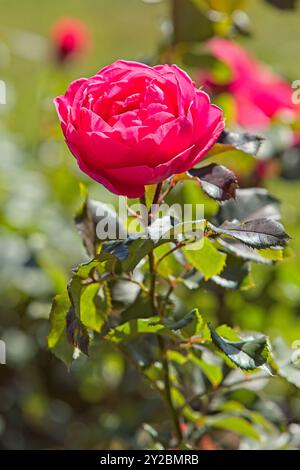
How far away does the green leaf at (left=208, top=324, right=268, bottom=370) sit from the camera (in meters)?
0.66

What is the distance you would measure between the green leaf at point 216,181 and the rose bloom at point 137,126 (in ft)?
0.15

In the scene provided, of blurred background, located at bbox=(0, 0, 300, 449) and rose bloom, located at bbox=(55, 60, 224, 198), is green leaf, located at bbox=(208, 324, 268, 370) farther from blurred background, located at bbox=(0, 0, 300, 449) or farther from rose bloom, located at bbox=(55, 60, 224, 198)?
blurred background, located at bbox=(0, 0, 300, 449)

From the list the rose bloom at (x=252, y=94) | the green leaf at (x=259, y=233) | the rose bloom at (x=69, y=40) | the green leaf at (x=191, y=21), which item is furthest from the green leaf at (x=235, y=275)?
the rose bloom at (x=69, y=40)

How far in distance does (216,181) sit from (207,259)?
9 centimetres

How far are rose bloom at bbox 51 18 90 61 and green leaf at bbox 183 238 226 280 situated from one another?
167 cm

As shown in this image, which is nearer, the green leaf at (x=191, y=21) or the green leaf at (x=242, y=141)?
the green leaf at (x=242, y=141)

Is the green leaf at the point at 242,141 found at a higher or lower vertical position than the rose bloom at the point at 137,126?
lower

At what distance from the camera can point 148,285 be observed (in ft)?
2.80

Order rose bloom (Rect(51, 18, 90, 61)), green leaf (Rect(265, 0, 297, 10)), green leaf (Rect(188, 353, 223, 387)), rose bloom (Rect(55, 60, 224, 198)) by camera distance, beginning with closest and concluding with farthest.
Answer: rose bloom (Rect(55, 60, 224, 198)), green leaf (Rect(188, 353, 223, 387)), green leaf (Rect(265, 0, 297, 10)), rose bloom (Rect(51, 18, 90, 61))

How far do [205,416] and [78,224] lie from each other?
0.29 m

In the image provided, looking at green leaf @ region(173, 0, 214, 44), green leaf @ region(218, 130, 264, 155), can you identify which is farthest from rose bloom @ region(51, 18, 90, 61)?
green leaf @ region(218, 130, 264, 155)

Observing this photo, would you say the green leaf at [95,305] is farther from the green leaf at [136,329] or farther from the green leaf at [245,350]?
the green leaf at [245,350]

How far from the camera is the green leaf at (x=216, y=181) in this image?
2.31 feet

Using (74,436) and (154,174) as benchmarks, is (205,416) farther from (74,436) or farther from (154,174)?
(74,436)
